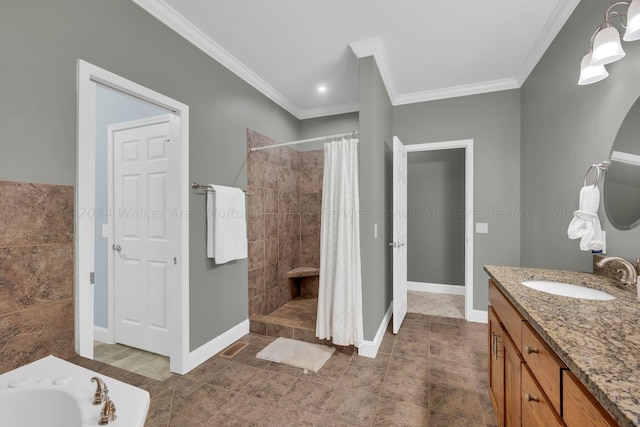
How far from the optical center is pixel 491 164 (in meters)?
3.11

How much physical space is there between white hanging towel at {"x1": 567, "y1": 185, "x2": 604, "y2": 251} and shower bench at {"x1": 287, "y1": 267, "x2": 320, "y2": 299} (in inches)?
105

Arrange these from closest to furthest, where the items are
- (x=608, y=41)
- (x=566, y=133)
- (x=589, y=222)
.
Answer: (x=608, y=41)
(x=589, y=222)
(x=566, y=133)

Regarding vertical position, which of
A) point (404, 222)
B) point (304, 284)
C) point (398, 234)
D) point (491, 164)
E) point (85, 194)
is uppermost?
point (491, 164)

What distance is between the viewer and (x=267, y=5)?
6.29 ft

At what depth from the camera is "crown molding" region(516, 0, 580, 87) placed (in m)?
1.90

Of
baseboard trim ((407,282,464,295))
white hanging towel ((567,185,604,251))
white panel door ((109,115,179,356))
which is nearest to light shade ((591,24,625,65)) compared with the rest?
white hanging towel ((567,185,604,251))

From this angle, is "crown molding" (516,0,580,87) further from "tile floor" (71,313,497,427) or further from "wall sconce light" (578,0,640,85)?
"tile floor" (71,313,497,427)

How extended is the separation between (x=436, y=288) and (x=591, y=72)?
11.6ft

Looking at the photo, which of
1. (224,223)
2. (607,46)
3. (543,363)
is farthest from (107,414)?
(607,46)

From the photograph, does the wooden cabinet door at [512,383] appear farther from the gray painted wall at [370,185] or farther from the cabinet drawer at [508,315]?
the gray painted wall at [370,185]

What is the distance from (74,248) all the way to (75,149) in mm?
523

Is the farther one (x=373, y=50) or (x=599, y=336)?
(x=373, y=50)

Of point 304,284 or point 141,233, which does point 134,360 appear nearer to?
point 141,233

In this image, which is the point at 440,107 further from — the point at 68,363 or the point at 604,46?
the point at 68,363
